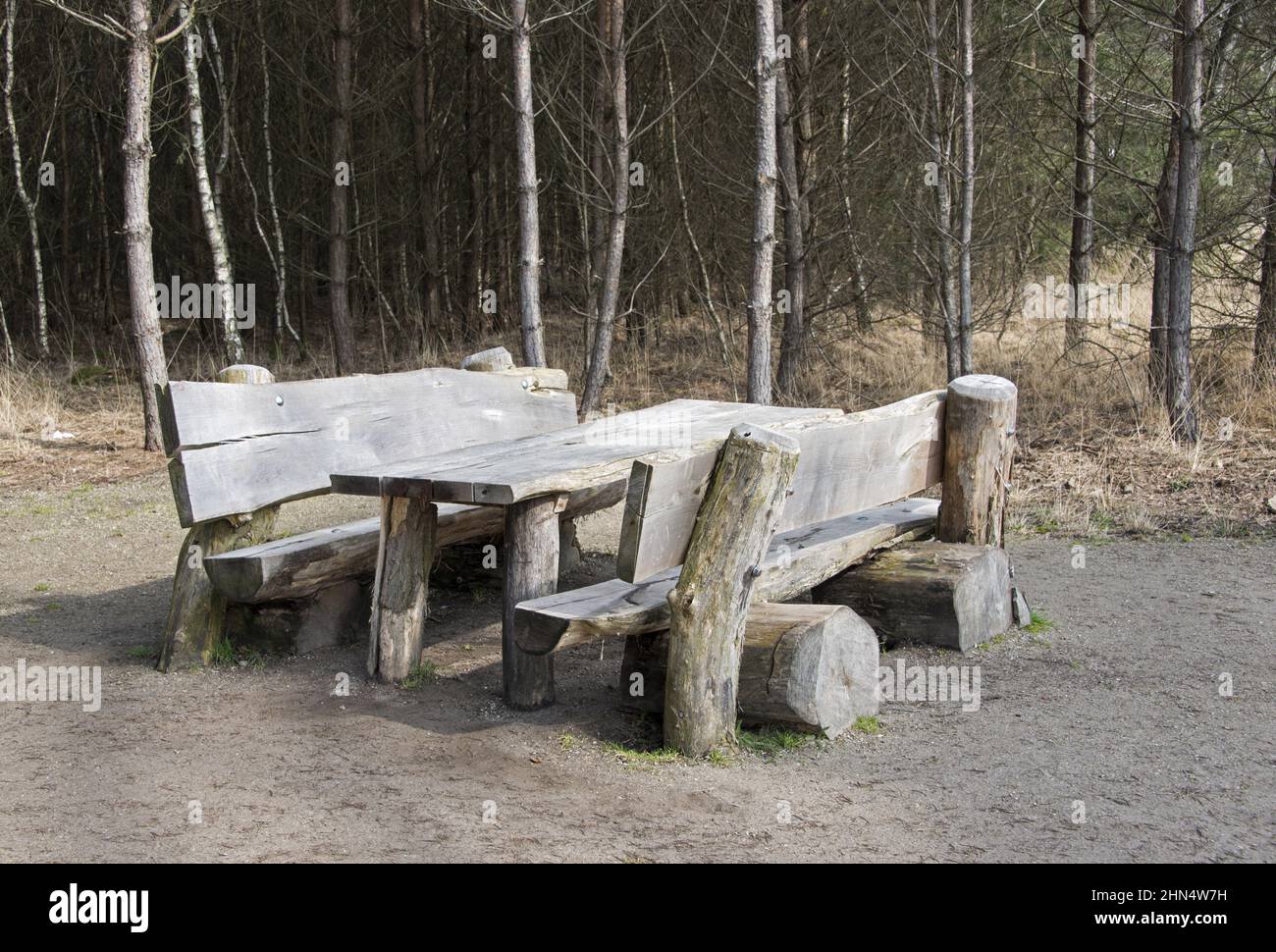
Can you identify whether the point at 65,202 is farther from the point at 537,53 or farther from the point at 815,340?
the point at 815,340

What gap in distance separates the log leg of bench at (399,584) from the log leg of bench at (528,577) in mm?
462

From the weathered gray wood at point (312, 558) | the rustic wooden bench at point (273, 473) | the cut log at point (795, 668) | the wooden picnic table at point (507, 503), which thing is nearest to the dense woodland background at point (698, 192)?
the rustic wooden bench at point (273, 473)

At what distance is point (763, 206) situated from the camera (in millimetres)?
9742

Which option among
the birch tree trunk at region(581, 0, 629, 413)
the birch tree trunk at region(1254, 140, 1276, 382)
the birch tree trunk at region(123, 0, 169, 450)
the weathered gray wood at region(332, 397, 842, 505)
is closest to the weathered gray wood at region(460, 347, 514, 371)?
the weathered gray wood at region(332, 397, 842, 505)

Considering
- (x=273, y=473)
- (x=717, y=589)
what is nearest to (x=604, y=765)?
A: (x=717, y=589)

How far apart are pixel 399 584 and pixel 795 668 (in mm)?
1685

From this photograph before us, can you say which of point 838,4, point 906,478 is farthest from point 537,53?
point 906,478

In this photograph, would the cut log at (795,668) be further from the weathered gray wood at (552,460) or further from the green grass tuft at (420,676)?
the green grass tuft at (420,676)

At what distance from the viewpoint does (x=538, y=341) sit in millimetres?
11023

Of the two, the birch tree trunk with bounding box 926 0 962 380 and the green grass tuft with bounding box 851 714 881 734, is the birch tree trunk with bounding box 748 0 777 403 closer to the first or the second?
the birch tree trunk with bounding box 926 0 962 380

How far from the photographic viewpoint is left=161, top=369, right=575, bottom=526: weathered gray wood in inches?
201

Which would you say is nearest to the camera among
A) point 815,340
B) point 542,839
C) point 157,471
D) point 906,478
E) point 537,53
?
point 542,839

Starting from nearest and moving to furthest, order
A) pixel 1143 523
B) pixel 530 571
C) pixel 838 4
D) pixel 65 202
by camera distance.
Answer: pixel 530 571
pixel 1143 523
pixel 838 4
pixel 65 202

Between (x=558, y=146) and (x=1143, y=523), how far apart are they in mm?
8856
